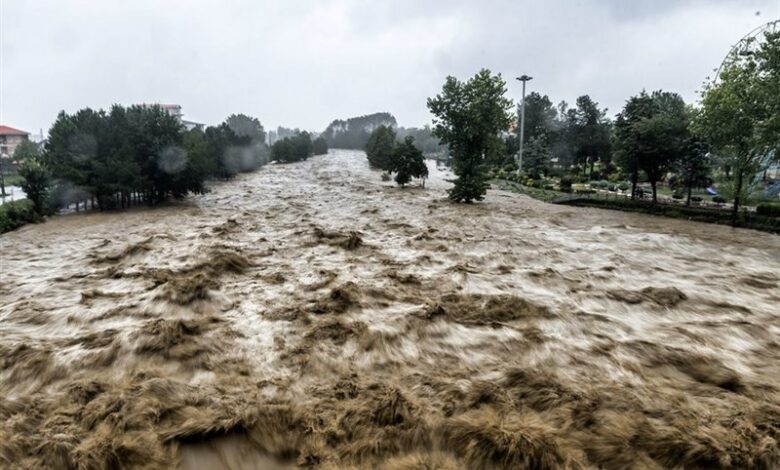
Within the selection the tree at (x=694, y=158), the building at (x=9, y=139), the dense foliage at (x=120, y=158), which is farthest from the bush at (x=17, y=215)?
the building at (x=9, y=139)

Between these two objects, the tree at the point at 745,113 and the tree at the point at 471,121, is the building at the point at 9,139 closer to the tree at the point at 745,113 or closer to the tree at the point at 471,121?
the tree at the point at 471,121

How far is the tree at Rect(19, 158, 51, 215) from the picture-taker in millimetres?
27748

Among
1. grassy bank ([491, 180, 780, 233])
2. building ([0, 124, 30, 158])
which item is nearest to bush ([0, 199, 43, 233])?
grassy bank ([491, 180, 780, 233])

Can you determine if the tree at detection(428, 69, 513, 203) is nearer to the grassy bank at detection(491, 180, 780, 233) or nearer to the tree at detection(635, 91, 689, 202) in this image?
the grassy bank at detection(491, 180, 780, 233)

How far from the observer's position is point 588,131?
59844 mm

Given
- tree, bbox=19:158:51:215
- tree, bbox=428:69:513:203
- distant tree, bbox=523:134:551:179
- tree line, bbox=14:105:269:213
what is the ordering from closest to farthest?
tree, bbox=19:158:51:215 → tree line, bbox=14:105:269:213 → tree, bbox=428:69:513:203 → distant tree, bbox=523:134:551:179

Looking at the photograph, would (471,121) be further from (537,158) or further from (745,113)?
(537,158)

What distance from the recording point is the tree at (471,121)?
38.2m

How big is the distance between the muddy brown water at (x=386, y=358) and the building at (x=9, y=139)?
8584 centimetres

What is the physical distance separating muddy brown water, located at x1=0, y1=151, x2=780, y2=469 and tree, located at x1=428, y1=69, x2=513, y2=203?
2125 cm

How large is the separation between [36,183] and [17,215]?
11.5ft

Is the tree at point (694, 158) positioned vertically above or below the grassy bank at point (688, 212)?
above

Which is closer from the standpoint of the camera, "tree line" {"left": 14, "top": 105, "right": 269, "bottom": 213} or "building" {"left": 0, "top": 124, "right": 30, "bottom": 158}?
"tree line" {"left": 14, "top": 105, "right": 269, "bottom": 213}

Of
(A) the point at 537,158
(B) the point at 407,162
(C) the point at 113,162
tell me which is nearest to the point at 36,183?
(C) the point at 113,162
